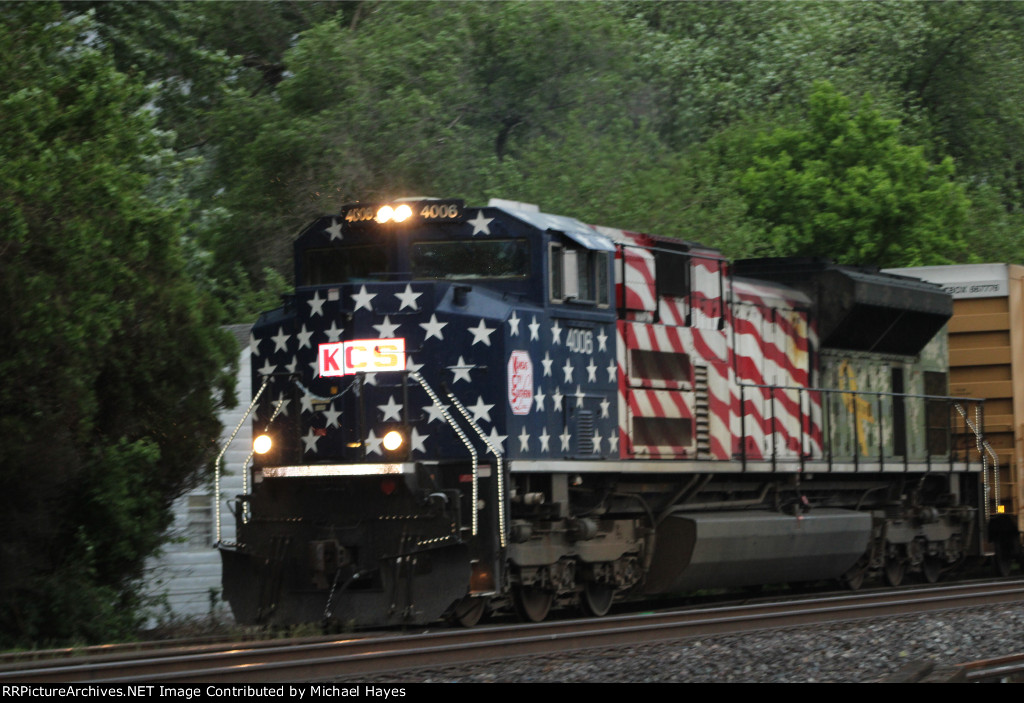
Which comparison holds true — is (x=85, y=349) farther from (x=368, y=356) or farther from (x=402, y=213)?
(x=402, y=213)

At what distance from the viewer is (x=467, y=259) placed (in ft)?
38.4

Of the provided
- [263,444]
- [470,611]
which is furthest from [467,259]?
[470,611]

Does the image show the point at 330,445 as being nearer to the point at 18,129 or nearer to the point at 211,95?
the point at 18,129

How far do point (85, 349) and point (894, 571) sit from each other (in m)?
10.0

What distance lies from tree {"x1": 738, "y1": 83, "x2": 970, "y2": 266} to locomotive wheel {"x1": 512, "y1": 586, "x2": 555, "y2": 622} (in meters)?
14.6

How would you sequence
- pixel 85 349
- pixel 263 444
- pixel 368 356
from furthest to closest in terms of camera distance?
pixel 263 444 < pixel 85 349 < pixel 368 356

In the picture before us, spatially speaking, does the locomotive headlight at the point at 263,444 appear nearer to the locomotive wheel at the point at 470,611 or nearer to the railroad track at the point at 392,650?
the railroad track at the point at 392,650

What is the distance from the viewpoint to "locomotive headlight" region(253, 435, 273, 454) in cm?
1177

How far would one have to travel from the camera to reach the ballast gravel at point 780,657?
839cm

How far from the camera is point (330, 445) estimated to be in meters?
11.4

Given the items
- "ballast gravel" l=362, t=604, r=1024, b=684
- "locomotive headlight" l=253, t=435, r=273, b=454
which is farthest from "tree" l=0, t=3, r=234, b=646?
"ballast gravel" l=362, t=604, r=1024, b=684

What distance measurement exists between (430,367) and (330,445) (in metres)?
1.05

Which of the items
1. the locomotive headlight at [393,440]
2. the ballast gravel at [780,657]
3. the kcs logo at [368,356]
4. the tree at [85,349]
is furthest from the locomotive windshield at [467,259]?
the ballast gravel at [780,657]

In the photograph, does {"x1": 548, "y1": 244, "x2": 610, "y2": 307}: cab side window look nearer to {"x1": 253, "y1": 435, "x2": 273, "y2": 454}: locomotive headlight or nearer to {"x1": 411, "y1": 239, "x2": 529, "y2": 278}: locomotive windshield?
{"x1": 411, "y1": 239, "x2": 529, "y2": 278}: locomotive windshield
